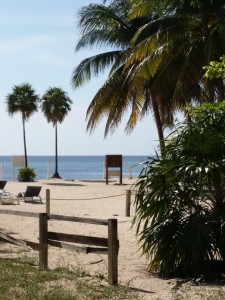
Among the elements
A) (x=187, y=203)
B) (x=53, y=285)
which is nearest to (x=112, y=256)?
(x=53, y=285)

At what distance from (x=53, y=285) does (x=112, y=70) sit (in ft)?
68.0

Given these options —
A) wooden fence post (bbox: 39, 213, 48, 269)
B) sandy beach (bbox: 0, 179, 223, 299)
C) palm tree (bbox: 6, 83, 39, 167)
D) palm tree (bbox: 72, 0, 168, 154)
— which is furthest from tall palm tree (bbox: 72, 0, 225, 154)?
palm tree (bbox: 6, 83, 39, 167)

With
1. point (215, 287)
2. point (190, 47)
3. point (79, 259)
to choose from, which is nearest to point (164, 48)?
point (190, 47)

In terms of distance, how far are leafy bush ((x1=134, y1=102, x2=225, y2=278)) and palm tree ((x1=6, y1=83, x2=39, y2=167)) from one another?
3451 centimetres

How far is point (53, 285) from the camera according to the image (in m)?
8.05

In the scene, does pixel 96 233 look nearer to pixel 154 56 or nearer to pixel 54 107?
pixel 154 56

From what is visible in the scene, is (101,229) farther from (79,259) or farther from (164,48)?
(164,48)

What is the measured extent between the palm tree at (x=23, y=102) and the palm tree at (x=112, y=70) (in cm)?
1603

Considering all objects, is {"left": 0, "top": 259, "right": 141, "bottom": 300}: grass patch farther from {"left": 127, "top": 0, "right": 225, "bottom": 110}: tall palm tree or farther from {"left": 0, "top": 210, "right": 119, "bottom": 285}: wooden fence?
{"left": 127, "top": 0, "right": 225, "bottom": 110}: tall palm tree

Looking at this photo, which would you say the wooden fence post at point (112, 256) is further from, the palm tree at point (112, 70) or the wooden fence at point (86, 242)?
the palm tree at point (112, 70)

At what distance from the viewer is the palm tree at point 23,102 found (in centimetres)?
4353

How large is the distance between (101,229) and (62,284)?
723 centimetres

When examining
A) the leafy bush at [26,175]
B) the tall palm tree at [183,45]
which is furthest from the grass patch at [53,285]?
the leafy bush at [26,175]

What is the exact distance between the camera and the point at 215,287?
834 cm
